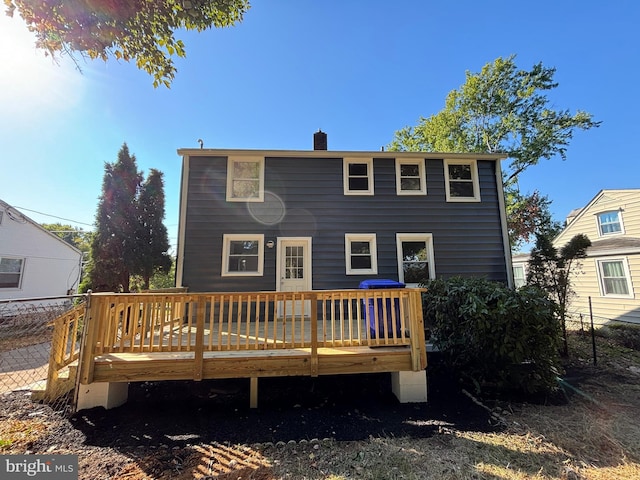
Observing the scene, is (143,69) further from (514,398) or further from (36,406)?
(514,398)

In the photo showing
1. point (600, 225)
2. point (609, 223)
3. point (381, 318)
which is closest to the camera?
point (381, 318)

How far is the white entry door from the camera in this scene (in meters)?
6.90

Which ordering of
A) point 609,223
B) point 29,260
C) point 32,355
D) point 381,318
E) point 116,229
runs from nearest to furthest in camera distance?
1. point 381,318
2. point 32,355
3. point 609,223
4. point 116,229
5. point 29,260

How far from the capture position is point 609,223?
10.7 m

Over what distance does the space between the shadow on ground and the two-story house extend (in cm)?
853

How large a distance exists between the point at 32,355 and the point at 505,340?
34.8 ft

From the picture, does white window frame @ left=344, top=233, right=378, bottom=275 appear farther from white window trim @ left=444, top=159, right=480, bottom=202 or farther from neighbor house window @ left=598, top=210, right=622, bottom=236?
neighbor house window @ left=598, top=210, right=622, bottom=236

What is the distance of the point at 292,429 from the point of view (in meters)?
3.14

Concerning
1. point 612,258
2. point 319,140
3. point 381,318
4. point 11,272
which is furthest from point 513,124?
point 11,272

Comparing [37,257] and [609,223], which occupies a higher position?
[609,223]

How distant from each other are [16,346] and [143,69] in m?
8.78

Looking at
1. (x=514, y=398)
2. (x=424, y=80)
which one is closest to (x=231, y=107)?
(x=424, y=80)

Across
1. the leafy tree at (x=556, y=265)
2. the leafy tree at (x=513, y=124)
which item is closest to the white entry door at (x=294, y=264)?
the leafy tree at (x=556, y=265)

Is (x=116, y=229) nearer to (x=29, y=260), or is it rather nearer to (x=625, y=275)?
(x=29, y=260)
